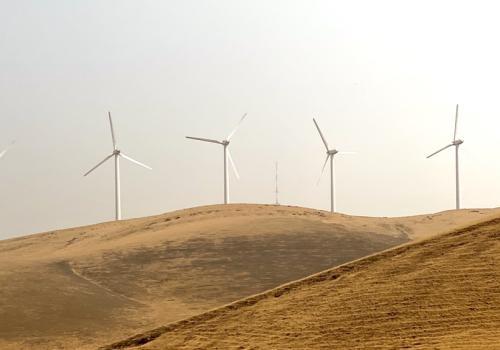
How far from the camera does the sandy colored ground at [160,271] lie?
155 ft

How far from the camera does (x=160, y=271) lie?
202ft

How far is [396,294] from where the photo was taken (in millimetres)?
35875

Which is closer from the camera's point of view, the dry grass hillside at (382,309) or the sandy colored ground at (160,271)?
the dry grass hillside at (382,309)

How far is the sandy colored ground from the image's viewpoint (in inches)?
1858

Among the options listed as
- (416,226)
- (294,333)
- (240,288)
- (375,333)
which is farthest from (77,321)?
(416,226)

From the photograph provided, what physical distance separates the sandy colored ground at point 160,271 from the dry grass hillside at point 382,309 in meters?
7.23

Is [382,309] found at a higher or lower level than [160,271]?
higher

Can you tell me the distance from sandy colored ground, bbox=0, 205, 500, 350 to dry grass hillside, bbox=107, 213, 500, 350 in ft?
23.7

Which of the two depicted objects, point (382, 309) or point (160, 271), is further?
point (160, 271)

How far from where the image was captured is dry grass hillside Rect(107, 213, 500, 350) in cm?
3169

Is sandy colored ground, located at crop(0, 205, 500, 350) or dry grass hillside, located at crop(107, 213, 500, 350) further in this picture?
sandy colored ground, located at crop(0, 205, 500, 350)

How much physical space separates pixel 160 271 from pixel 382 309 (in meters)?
29.6

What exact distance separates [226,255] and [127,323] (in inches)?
689

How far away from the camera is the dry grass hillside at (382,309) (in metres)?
31.7
